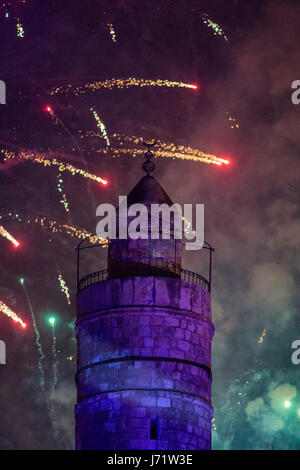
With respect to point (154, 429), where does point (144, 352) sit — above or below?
above

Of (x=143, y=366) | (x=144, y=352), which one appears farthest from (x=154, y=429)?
(x=144, y=352)

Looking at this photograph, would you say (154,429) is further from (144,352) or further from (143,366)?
(144,352)

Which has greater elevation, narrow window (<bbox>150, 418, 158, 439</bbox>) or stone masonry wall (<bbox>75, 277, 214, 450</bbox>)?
stone masonry wall (<bbox>75, 277, 214, 450</bbox>)

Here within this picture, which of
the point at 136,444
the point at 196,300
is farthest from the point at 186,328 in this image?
the point at 136,444

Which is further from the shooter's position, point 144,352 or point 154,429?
point 144,352

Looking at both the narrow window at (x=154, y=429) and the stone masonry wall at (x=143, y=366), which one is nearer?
the narrow window at (x=154, y=429)

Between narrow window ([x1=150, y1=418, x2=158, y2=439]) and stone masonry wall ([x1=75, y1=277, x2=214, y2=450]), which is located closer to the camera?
Result: narrow window ([x1=150, y1=418, x2=158, y2=439])

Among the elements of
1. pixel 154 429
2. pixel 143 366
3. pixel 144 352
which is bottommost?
pixel 154 429

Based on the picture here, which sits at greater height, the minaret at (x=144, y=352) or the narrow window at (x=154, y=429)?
the minaret at (x=144, y=352)

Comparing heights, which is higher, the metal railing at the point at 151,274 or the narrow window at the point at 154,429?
the metal railing at the point at 151,274
